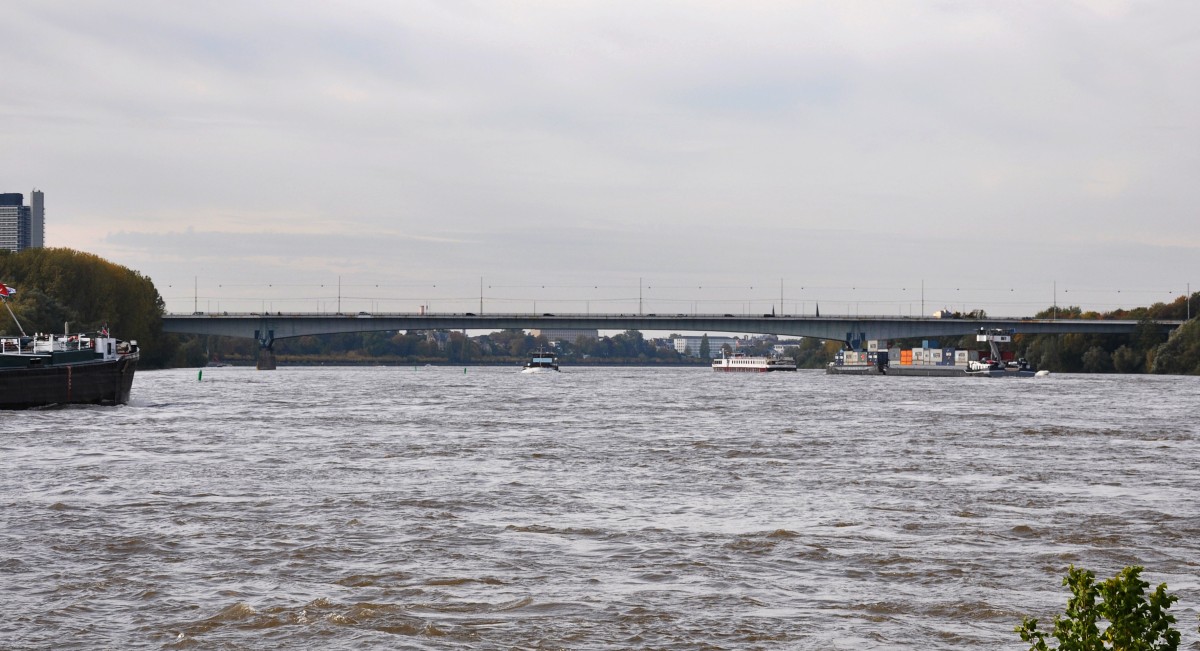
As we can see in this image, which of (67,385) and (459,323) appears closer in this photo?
(67,385)

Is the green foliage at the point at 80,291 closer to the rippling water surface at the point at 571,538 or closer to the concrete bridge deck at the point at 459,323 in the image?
the concrete bridge deck at the point at 459,323

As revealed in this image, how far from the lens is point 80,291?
501 feet

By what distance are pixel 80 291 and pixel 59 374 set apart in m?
85.2

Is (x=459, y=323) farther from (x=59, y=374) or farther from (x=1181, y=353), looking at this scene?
(x=59, y=374)

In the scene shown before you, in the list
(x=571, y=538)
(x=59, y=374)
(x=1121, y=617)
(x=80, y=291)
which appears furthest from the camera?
(x=80, y=291)

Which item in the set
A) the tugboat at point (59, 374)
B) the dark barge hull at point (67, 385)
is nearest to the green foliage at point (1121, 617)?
the tugboat at point (59, 374)

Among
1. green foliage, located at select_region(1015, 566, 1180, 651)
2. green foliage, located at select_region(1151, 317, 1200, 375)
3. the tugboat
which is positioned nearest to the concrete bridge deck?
Result: green foliage, located at select_region(1151, 317, 1200, 375)

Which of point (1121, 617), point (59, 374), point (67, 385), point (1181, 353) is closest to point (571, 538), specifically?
point (1121, 617)

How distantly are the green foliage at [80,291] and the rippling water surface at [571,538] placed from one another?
96374 millimetres

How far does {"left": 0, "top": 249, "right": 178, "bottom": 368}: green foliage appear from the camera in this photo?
13975 centimetres

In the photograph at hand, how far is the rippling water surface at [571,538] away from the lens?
16386 millimetres

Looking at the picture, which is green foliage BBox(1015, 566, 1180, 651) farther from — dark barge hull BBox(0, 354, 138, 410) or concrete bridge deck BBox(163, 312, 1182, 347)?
concrete bridge deck BBox(163, 312, 1182, 347)

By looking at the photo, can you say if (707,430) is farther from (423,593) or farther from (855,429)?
(423,593)

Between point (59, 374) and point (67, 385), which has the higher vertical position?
point (59, 374)
